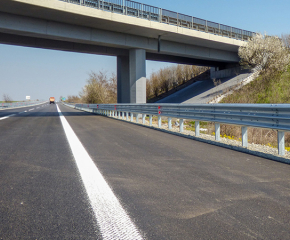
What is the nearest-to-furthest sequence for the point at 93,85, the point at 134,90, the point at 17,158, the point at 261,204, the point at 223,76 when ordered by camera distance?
the point at 261,204
the point at 17,158
the point at 134,90
the point at 223,76
the point at 93,85

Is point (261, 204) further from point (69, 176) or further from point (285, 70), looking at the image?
point (285, 70)

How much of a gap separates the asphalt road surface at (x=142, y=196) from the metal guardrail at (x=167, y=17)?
16.0 metres

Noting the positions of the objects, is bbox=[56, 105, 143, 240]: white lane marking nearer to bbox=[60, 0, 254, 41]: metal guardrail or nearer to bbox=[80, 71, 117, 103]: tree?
bbox=[60, 0, 254, 41]: metal guardrail

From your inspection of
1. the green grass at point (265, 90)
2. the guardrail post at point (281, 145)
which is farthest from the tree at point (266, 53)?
the guardrail post at point (281, 145)

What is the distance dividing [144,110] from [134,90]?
32.2 feet

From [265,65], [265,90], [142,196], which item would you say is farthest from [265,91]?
[142,196]

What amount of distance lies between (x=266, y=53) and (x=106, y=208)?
2878cm

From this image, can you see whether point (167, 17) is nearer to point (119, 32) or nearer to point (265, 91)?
point (119, 32)

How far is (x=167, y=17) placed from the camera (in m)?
22.0

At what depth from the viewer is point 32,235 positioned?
231 centimetres

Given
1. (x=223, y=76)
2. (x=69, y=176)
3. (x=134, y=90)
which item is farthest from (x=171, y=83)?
(x=69, y=176)

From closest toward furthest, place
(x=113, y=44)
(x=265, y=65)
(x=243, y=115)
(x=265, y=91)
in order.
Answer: (x=243, y=115), (x=113, y=44), (x=265, y=91), (x=265, y=65)

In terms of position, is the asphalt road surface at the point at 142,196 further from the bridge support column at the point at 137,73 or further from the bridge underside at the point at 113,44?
the bridge support column at the point at 137,73

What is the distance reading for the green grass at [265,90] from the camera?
23.0 metres
